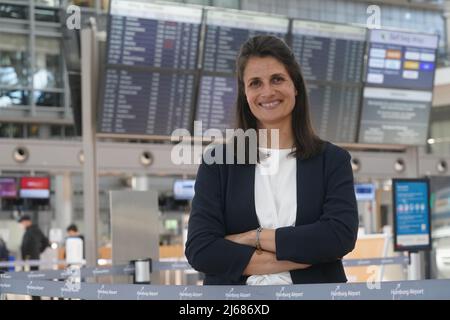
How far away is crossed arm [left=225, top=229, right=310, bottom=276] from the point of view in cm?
172

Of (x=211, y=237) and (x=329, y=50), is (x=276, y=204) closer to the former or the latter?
(x=211, y=237)

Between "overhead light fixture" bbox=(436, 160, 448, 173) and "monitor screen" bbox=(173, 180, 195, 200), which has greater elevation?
"overhead light fixture" bbox=(436, 160, 448, 173)

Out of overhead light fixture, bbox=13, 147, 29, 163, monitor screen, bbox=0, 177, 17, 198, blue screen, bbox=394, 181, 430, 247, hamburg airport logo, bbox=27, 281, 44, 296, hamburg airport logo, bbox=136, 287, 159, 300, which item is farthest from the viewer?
monitor screen, bbox=0, 177, 17, 198

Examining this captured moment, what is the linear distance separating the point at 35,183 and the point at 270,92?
53.5ft

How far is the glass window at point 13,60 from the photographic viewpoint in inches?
859

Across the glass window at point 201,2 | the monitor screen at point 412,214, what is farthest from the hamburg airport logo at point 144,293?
the glass window at point 201,2

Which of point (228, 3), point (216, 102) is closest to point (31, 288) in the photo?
point (216, 102)

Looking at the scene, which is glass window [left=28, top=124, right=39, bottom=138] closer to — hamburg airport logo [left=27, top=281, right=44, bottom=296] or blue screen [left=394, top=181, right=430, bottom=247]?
blue screen [left=394, top=181, right=430, bottom=247]

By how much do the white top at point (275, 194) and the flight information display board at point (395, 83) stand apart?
6.89m

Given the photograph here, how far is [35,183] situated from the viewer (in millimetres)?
17562

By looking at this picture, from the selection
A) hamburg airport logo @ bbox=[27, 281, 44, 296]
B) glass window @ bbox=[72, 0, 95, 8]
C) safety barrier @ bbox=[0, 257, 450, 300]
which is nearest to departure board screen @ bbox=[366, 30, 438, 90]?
glass window @ bbox=[72, 0, 95, 8]

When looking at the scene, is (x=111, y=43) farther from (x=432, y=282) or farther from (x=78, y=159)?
(x=432, y=282)

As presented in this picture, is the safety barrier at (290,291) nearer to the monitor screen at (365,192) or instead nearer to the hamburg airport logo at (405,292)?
the hamburg airport logo at (405,292)
